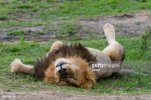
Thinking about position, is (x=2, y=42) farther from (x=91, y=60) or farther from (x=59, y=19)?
(x=91, y=60)

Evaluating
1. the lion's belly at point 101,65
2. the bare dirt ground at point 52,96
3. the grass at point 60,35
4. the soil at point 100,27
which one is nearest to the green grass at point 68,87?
the grass at point 60,35

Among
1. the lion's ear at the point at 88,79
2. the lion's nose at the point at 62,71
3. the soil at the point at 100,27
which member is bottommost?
the soil at the point at 100,27

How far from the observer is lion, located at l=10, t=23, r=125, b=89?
7.49 meters

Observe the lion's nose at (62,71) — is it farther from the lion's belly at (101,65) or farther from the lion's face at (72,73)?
the lion's belly at (101,65)

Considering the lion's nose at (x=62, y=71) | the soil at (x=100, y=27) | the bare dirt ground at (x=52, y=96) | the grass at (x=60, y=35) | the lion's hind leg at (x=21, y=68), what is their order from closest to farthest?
the bare dirt ground at (x=52, y=96) < the lion's nose at (x=62, y=71) < the grass at (x=60, y=35) < the lion's hind leg at (x=21, y=68) < the soil at (x=100, y=27)

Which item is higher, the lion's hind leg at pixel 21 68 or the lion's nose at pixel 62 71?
the lion's nose at pixel 62 71

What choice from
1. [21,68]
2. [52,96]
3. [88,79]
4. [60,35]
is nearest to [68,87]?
[88,79]

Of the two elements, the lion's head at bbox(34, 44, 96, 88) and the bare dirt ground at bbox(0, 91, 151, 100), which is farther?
the lion's head at bbox(34, 44, 96, 88)

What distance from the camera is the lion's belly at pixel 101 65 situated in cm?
808

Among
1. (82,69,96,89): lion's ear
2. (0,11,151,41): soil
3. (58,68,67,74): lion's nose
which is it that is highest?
(58,68,67,74): lion's nose

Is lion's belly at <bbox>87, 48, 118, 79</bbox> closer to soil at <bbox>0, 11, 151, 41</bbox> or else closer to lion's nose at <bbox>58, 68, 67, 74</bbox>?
lion's nose at <bbox>58, 68, 67, 74</bbox>

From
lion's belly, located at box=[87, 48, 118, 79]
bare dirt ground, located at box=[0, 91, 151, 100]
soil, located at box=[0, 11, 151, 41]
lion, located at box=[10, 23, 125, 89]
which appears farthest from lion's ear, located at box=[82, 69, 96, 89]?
soil, located at box=[0, 11, 151, 41]

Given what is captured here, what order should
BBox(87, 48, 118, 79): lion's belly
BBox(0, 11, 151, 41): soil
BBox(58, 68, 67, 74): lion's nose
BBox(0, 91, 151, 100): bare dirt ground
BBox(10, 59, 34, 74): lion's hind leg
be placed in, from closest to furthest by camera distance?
BBox(0, 91, 151, 100): bare dirt ground < BBox(58, 68, 67, 74): lion's nose < BBox(87, 48, 118, 79): lion's belly < BBox(10, 59, 34, 74): lion's hind leg < BBox(0, 11, 151, 41): soil

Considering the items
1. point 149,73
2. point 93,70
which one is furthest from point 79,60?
point 149,73
